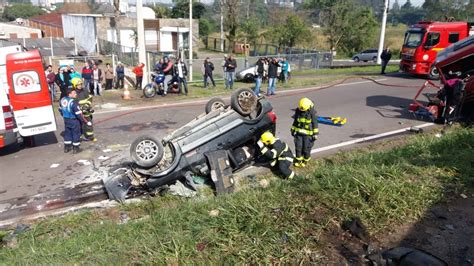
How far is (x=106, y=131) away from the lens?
1027 cm

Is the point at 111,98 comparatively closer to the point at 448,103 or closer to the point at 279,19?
the point at 448,103

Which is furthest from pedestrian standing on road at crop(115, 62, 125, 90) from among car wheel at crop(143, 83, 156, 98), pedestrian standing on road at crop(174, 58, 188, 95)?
pedestrian standing on road at crop(174, 58, 188, 95)

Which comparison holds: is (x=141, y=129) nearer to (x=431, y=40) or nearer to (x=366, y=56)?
(x=431, y=40)

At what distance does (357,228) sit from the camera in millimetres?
4375

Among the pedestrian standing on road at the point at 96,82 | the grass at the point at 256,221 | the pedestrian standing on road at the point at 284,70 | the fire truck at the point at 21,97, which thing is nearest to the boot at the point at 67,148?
the fire truck at the point at 21,97

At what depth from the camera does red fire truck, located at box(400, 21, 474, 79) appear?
1800 centimetres

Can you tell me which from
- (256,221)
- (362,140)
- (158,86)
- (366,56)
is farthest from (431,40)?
(366,56)

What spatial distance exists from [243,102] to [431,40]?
1467 centimetres

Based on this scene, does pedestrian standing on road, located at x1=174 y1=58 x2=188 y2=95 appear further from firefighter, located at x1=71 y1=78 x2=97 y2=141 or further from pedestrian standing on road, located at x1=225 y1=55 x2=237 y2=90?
firefighter, located at x1=71 y1=78 x2=97 y2=141

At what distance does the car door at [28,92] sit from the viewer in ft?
26.8

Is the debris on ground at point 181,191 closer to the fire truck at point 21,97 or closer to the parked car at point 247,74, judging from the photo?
the fire truck at point 21,97

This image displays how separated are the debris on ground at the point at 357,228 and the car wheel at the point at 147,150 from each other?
325 cm

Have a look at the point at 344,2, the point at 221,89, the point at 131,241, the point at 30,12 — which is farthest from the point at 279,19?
the point at 30,12

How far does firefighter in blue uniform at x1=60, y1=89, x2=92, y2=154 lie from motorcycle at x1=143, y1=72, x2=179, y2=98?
227 inches
